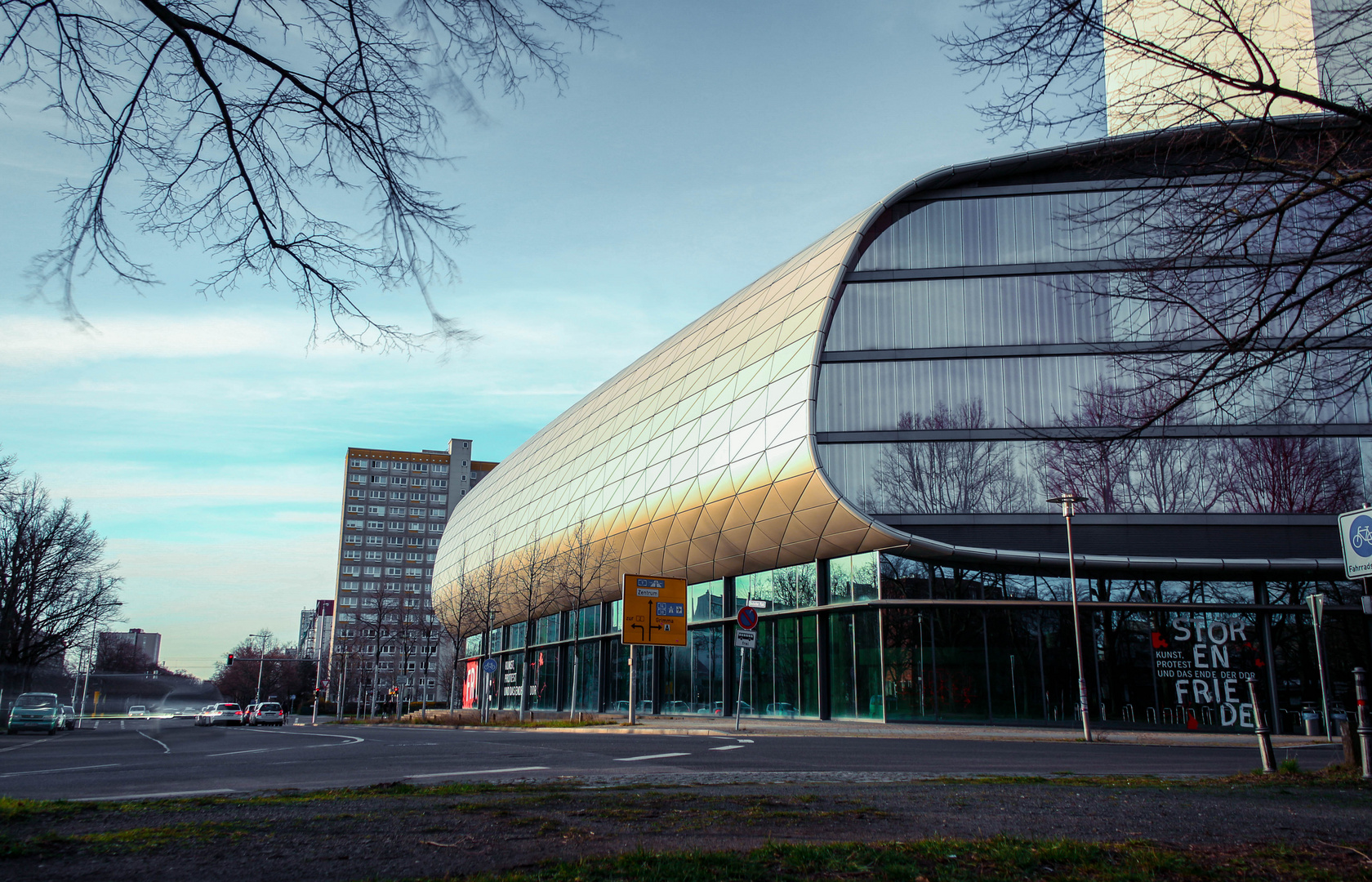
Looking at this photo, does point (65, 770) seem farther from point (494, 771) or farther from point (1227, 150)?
point (1227, 150)

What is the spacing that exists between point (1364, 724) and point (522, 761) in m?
10.1

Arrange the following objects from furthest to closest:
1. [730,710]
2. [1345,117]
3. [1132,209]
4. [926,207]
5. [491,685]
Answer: [491,685] → [730,710] → [926,207] → [1132,209] → [1345,117]

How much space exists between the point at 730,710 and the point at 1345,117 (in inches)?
1229

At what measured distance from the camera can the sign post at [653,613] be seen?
2970 cm

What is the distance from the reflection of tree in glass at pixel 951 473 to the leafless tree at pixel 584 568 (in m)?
14.3

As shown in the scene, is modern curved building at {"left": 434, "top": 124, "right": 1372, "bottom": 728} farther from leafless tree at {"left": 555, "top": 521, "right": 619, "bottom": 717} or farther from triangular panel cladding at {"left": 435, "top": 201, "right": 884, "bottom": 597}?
leafless tree at {"left": 555, "top": 521, "right": 619, "bottom": 717}

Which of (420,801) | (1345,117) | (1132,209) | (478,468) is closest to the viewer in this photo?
(1345,117)

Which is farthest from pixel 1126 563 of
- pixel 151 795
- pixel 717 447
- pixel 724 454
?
pixel 151 795

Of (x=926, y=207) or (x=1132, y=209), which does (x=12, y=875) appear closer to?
(x=1132, y=209)

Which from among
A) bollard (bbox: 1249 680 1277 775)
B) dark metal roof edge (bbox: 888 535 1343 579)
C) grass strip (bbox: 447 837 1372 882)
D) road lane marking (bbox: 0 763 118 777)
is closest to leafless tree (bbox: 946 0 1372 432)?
grass strip (bbox: 447 837 1372 882)

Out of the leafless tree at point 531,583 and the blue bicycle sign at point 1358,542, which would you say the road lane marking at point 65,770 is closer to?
the blue bicycle sign at point 1358,542

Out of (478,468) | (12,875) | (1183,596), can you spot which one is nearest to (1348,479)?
(1183,596)

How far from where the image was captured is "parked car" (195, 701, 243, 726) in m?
47.2

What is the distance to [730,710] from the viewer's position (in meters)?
34.6
